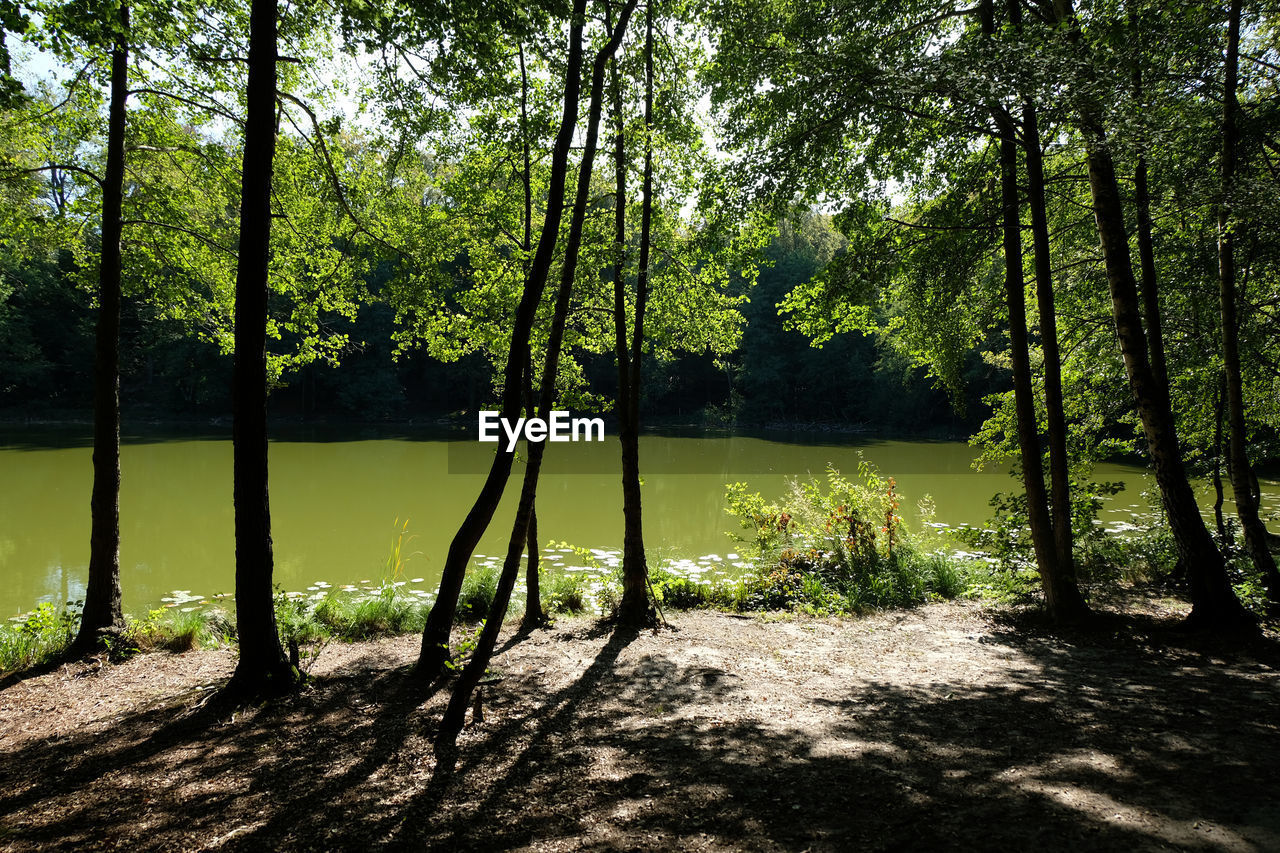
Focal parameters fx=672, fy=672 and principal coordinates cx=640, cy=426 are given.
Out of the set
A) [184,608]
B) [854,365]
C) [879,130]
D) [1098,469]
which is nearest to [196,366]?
[184,608]

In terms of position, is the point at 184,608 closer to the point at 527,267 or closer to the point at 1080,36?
the point at 527,267

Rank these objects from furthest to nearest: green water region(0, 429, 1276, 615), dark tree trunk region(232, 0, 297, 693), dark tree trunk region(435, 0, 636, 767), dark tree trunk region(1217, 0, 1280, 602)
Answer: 1. green water region(0, 429, 1276, 615)
2. dark tree trunk region(1217, 0, 1280, 602)
3. dark tree trunk region(232, 0, 297, 693)
4. dark tree trunk region(435, 0, 636, 767)

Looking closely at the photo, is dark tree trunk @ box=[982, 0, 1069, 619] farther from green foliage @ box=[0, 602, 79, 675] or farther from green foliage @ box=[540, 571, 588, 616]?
green foliage @ box=[0, 602, 79, 675]

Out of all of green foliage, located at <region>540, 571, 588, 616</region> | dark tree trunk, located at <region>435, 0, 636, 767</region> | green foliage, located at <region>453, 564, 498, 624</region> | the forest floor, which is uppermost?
dark tree trunk, located at <region>435, 0, 636, 767</region>

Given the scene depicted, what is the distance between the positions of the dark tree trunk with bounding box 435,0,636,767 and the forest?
1.4 inches

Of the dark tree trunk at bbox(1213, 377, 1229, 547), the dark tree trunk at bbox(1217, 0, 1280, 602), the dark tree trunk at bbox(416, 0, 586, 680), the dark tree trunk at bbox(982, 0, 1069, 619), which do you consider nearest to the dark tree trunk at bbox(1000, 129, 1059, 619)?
the dark tree trunk at bbox(982, 0, 1069, 619)

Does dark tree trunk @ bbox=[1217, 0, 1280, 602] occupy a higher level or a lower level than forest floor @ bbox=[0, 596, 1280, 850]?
higher

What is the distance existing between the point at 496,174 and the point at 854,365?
36.3 m

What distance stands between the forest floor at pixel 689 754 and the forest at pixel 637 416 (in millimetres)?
31

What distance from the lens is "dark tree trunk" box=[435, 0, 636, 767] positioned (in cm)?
384

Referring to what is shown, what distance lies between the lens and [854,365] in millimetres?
40125

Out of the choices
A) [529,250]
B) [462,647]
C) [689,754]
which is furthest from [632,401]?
[689,754]

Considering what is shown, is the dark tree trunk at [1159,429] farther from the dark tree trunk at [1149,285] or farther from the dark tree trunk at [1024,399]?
the dark tree trunk at [1024,399]

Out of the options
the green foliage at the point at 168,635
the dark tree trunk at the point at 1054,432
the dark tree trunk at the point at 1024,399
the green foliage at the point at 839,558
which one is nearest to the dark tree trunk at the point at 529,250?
the green foliage at the point at 839,558
